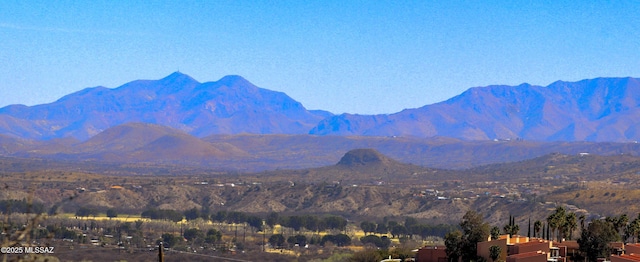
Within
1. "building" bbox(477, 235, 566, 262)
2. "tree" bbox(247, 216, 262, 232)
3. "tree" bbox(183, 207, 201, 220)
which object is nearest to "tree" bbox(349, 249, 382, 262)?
"building" bbox(477, 235, 566, 262)

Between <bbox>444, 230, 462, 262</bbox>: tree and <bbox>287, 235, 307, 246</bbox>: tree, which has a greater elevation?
<bbox>444, 230, 462, 262</bbox>: tree

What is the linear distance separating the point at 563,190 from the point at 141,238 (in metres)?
85.3

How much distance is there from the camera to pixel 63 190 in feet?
554

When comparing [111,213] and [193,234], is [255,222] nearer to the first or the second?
[111,213]

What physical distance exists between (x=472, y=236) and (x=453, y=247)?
1.63 meters

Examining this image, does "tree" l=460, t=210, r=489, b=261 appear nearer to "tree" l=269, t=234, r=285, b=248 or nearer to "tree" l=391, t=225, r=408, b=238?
"tree" l=269, t=234, r=285, b=248

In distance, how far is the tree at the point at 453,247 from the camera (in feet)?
210

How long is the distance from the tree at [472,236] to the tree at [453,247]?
0.99ft

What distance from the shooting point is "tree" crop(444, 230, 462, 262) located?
64000 millimetres

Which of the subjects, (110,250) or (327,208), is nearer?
(110,250)

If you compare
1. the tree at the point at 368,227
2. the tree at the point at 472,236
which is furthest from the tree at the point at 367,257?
the tree at the point at 368,227

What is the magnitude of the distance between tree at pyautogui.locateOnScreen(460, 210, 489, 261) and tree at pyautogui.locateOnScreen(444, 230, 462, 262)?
0.30 m

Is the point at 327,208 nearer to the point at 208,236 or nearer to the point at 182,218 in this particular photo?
the point at 182,218

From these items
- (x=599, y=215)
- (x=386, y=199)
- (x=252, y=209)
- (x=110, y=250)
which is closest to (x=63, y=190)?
(x=252, y=209)
